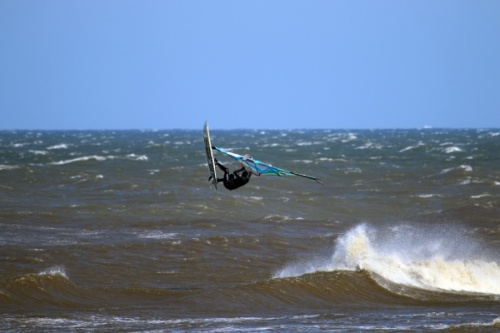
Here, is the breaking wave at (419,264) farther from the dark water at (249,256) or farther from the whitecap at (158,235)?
the whitecap at (158,235)

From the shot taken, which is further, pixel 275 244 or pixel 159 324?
pixel 275 244

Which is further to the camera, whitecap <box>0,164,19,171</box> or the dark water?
whitecap <box>0,164,19,171</box>

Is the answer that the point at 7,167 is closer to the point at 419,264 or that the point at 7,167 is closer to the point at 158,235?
the point at 158,235

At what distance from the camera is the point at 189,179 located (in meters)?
35.1

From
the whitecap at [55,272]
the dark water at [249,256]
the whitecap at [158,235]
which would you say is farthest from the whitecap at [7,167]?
the whitecap at [55,272]

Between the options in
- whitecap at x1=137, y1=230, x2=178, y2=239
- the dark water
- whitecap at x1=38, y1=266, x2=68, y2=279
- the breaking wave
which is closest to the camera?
the dark water

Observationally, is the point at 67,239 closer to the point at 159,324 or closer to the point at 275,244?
the point at 275,244

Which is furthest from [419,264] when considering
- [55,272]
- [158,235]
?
[55,272]

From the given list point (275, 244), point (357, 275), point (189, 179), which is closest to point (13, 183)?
point (189, 179)

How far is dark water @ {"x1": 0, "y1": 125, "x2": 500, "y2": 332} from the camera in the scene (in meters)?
12.7

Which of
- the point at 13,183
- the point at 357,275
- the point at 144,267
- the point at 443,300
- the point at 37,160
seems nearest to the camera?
the point at 443,300

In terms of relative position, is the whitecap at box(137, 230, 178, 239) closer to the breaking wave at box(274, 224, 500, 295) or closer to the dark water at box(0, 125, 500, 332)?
the dark water at box(0, 125, 500, 332)

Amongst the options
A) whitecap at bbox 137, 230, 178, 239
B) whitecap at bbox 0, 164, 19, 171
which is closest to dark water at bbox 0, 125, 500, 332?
whitecap at bbox 137, 230, 178, 239

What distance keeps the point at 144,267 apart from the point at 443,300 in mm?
5840
